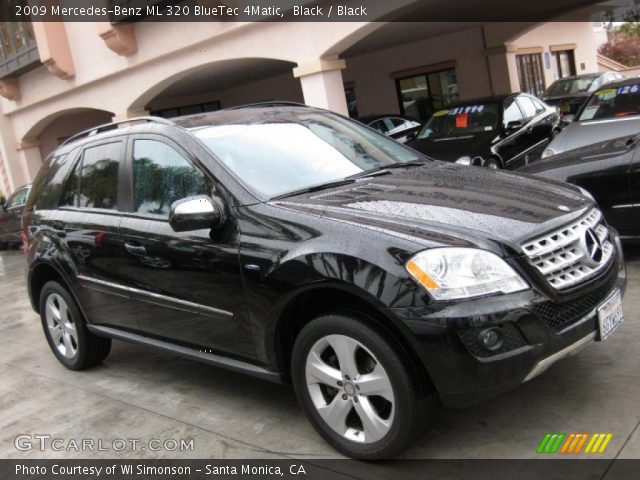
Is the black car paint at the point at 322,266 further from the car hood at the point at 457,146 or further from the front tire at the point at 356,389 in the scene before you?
the car hood at the point at 457,146

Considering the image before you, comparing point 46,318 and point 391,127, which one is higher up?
point 391,127

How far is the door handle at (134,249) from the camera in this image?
3902 millimetres

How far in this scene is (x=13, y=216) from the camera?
14.3 metres

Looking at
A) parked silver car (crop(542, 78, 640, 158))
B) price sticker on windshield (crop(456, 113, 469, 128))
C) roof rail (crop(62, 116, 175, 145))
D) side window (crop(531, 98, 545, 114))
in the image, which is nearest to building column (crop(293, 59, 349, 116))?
price sticker on windshield (crop(456, 113, 469, 128))

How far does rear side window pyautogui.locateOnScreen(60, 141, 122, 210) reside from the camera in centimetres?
432

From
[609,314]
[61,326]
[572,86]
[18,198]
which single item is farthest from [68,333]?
[572,86]

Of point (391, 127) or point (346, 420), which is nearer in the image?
point (346, 420)

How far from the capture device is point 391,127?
13086mm

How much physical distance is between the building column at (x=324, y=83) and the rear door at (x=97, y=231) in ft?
20.4

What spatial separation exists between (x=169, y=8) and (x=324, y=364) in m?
10.8

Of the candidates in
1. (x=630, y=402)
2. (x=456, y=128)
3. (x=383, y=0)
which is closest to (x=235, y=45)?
(x=383, y=0)

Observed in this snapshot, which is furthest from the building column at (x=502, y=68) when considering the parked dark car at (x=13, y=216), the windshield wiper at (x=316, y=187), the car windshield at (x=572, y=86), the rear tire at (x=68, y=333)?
the windshield wiper at (x=316, y=187)

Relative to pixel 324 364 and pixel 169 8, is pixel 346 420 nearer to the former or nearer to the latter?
pixel 324 364

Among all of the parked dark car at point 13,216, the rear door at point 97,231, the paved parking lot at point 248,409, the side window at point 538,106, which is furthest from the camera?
the parked dark car at point 13,216
